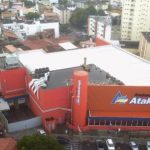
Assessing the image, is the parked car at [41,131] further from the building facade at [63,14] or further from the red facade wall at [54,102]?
the building facade at [63,14]

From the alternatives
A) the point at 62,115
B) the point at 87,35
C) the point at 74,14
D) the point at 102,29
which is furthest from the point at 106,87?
the point at 74,14

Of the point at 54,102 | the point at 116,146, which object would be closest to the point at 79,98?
the point at 54,102

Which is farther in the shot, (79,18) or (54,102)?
(79,18)

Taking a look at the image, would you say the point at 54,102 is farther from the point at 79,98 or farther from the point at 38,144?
the point at 38,144

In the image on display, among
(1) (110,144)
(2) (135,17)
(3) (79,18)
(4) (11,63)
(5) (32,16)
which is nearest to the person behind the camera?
(1) (110,144)

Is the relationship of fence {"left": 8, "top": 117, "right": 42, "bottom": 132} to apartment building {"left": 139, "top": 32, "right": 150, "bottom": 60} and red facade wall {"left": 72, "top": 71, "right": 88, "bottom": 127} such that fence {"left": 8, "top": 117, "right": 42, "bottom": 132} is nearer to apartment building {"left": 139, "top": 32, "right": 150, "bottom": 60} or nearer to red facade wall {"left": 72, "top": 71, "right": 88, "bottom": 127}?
red facade wall {"left": 72, "top": 71, "right": 88, "bottom": 127}

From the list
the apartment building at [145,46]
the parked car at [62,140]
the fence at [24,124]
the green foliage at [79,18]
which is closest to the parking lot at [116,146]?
the parked car at [62,140]

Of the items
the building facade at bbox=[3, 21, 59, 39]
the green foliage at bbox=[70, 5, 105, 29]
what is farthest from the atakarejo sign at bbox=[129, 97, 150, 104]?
the green foliage at bbox=[70, 5, 105, 29]
